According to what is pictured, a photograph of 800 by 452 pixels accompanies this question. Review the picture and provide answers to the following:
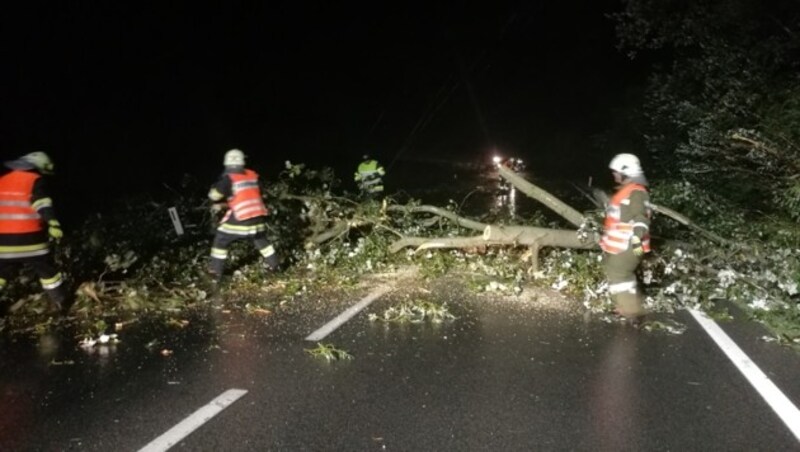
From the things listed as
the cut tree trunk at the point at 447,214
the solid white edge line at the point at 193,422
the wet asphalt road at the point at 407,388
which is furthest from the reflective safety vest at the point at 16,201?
the cut tree trunk at the point at 447,214

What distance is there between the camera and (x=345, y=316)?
6375mm

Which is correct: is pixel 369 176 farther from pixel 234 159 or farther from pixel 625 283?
pixel 625 283

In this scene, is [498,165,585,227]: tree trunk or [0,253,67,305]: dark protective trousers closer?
[0,253,67,305]: dark protective trousers

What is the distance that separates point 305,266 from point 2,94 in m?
9.98

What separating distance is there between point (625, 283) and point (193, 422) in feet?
13.6

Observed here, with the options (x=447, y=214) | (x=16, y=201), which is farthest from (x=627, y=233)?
(x=16, y=201)

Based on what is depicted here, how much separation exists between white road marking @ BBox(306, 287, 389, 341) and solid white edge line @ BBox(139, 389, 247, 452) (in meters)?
1.33

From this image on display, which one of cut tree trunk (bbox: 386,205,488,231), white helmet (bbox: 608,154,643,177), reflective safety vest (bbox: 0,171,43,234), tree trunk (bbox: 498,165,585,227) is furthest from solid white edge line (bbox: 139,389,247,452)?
tree trunk (bbox: 498,165,585,227)

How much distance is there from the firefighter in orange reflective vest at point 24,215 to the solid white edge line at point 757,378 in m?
6.14

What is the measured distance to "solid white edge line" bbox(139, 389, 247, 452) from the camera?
3.68m

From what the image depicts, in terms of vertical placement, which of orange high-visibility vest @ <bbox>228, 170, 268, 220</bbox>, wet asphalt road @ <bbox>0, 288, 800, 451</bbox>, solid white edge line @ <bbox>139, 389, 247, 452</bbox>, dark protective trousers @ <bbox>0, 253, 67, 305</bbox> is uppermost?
orange high-visibility vest @ <bbox>228, 170, 268, 220</bbox>

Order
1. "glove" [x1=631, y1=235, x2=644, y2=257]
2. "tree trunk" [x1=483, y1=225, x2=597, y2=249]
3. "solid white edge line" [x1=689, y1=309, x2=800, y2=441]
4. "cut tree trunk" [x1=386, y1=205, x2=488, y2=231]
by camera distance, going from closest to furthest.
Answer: "solid white edge line" [x1=689, y1=309, x2=800, y2=441] < "glove" [x1=631, y1=235, x2=644, y2=257] < "tree trunk" [x1=483, y1=225, x2=597, y2=249] < "cut tree trunk" [x1=386, y1=205, x2=488, y2=231]

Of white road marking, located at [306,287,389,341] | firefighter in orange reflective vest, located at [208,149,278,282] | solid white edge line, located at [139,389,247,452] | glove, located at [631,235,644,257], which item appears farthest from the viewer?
firefighter in orange reflective vest, located at [208,149,278,282]

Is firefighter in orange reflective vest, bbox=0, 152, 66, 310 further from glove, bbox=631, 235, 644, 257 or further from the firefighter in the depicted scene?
the firefighter
